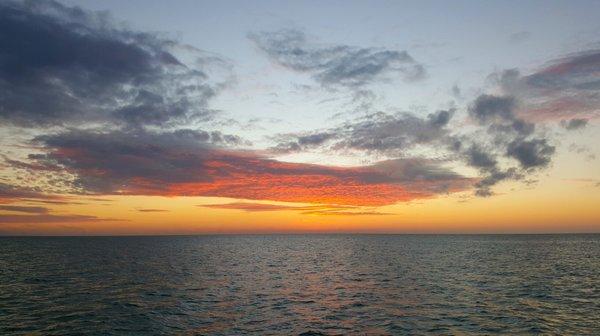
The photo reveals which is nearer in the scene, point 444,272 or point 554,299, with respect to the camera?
point 554,299

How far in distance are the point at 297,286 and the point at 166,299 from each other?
18.7 metres

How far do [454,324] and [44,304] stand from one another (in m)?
41.3

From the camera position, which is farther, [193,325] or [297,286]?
[297,286]

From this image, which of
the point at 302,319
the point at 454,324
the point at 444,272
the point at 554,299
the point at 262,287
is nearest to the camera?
the point at 454,324

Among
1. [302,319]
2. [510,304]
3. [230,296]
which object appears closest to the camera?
[302,319]

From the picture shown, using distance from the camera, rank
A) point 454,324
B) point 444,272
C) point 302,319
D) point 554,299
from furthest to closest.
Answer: point 444,272
point 554,299
point 302,319
point 454,324

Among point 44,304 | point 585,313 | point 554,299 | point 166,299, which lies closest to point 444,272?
point 554,299

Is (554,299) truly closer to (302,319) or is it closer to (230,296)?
(302,319)

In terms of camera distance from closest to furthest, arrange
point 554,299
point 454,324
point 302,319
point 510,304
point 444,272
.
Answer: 1. point 454,324
2. point 302,319
3. point 510,304
4. point 554,299
5. point 444,272

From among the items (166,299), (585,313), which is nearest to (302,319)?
(166,299)

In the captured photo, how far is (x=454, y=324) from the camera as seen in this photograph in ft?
111

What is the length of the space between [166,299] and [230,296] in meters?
7.39

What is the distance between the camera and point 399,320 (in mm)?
35625

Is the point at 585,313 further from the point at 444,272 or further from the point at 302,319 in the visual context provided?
the point at 444,272
